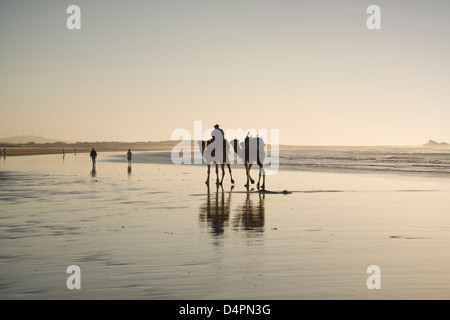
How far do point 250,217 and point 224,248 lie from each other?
4.48 metres

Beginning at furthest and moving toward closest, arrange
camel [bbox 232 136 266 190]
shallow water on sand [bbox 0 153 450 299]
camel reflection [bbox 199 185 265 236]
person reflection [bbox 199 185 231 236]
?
camel [bbox 232 136 266 190] < person reflection [bbox 199 185 231 236] < camel reflection [bbox 199 185 265 236] < shallow water on sand [bbox 0 153 450 299]

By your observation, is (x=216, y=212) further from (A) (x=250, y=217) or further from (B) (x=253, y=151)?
(B) (x=253, y=151)


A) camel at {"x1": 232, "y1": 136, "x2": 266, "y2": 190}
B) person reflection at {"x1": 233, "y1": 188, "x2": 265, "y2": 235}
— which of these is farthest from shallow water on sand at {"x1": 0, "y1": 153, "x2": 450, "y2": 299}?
camel at {"x1": 232, "y1": 136, "x2": 266, "y2": 190}

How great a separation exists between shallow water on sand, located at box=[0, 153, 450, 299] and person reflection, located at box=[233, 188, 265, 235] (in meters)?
0.03

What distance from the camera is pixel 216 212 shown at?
15117mm

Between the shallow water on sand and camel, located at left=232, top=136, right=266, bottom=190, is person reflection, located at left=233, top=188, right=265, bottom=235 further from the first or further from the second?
camel, located at left=232, top=136, right=266, bottom=190

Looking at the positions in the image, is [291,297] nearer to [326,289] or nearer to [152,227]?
[326,289]

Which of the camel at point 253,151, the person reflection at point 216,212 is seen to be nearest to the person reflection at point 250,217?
the person reflection at point 216,212

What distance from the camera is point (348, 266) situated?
8094 mm

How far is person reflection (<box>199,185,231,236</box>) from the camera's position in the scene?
40.1 ft

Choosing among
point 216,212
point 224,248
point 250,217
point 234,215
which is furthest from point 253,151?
point 224,248

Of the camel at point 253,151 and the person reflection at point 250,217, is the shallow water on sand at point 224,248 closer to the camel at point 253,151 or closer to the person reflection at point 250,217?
the person reflection at point 250,217

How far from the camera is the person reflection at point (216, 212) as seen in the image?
40.1 ft

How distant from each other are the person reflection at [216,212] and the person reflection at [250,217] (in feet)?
1.09
